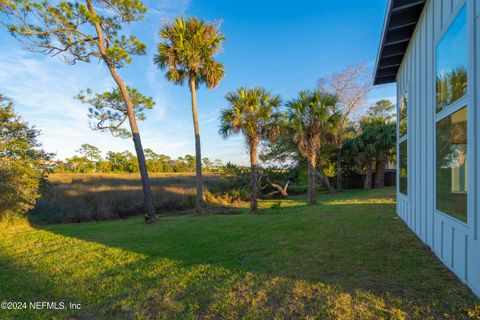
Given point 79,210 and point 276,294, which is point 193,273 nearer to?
point 276,294

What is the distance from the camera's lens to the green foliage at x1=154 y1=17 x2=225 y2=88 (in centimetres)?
914

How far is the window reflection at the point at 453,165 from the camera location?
2631mm

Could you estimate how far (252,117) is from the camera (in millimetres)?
9727

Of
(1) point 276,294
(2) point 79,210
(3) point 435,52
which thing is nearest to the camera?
(1) point 276,294

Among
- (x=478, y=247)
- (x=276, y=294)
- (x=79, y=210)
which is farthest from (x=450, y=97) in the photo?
(x=79, y=210)

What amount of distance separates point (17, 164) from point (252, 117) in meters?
7.86

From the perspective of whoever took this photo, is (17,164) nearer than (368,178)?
Yes

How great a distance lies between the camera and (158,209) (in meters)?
12.4

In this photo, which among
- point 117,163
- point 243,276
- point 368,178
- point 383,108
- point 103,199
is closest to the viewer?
point 243,276

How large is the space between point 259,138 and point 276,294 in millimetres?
7894

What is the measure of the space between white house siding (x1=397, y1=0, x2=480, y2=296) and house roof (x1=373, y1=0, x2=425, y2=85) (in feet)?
0.81

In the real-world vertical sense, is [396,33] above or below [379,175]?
above

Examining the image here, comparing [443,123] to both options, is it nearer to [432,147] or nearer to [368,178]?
[432,147]

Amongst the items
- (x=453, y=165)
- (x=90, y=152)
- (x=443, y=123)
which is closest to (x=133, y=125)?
(x=443, y=123)
